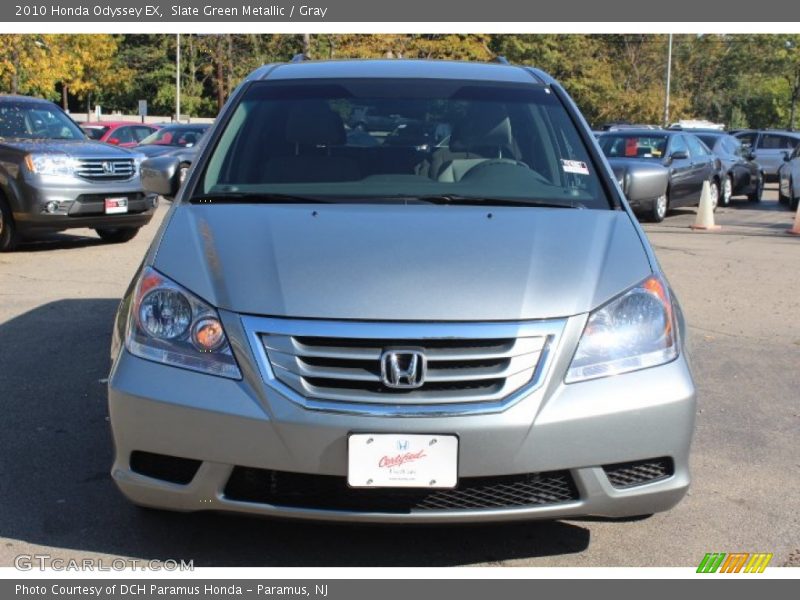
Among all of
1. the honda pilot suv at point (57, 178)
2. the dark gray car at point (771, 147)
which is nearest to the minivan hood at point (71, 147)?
the honda pilot suv at point (57, 178)

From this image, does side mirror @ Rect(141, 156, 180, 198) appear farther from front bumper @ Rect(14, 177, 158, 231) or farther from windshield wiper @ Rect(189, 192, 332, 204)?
front bumper @ Rect(14, 177, 158, 231)

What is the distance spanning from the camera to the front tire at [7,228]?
11.3 meters

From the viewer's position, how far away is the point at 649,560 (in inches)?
143

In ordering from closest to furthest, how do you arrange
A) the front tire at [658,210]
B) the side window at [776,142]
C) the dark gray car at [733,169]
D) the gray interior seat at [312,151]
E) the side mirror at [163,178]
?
the gray interior seat at [312,151] < the side mirror at [163,178] < the front tire at [658,210] < the dark gray car at [733,169] < the side window at [776,142]

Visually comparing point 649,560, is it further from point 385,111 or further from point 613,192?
point 385,111

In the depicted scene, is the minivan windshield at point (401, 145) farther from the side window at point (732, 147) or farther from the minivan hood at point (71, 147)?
the side window at point (732, 147)

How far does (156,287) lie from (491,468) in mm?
1310

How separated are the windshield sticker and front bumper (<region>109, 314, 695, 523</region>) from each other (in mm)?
1305

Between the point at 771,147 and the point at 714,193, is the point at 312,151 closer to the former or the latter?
the point at 714,193

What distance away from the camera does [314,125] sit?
4.66 metres

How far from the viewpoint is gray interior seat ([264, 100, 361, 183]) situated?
439 cm
